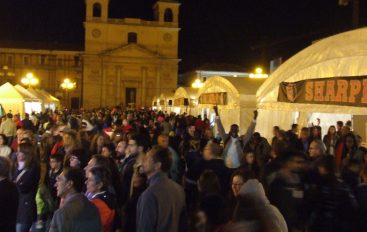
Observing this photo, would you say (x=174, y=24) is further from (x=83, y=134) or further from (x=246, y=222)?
(x=246, y=222)

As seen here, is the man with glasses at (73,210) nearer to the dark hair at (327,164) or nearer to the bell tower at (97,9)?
the dark hair at (327,164)

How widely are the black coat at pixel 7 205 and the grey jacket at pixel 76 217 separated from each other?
4.27 ft

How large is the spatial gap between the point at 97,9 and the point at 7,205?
223ft

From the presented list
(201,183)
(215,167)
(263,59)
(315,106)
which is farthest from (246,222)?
(263,59)

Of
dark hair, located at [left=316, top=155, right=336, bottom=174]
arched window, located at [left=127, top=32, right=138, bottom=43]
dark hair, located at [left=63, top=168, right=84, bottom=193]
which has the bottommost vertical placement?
dark hair, located at [left=63, top=168, right=84, bottom=193]

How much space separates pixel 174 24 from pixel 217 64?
8463 millimetres

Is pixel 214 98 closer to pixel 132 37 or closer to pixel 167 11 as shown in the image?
pixel 132 37

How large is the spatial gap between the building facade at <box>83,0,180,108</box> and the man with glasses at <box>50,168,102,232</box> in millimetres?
63552

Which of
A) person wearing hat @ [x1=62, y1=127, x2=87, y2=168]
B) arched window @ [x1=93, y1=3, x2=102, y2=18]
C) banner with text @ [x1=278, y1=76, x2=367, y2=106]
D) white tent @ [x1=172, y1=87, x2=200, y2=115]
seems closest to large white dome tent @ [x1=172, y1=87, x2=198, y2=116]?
white tent @ [x1=172, y1=87, x2=200, y2=115]

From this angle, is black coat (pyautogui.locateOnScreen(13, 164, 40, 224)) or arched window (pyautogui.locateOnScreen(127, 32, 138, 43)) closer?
black coat (pyautogui.locateOnScreen(13, 164, 40, 224))

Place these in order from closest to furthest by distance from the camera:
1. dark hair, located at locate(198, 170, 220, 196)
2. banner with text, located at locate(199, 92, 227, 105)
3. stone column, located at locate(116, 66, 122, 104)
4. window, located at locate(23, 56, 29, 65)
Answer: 1. dark hair, located at locate(198, 170, 220, 196)
2. banner with text, located at locate(199, 92, 227, 105)
3. stone column, located at locate(116, 66, 122, 104)
4. window, located at locate(23, 56, 29, 65)

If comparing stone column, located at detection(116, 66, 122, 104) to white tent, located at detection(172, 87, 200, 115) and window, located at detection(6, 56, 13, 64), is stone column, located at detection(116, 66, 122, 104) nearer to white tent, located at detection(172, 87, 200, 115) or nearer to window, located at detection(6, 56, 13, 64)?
window, located at detection(6, 56, 13, 64)

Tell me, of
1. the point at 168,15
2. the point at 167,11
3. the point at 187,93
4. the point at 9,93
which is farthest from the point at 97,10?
the point at 9,93

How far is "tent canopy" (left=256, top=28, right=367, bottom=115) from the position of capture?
415 inches
